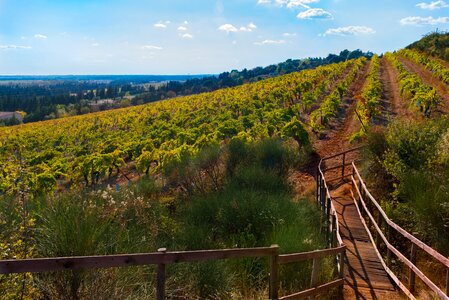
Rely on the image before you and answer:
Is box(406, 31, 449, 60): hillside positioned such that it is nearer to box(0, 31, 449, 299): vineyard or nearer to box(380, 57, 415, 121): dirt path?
box(380, 57, 415, 121): dirt path

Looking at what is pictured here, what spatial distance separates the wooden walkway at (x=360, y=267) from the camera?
6.82 m

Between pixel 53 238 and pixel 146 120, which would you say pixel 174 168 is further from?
pixel 146 120

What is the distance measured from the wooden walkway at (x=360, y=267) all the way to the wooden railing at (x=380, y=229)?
20cm

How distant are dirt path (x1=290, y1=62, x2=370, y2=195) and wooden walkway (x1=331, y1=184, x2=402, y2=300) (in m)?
5.33

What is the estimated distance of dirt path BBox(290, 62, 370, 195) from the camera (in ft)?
57.5

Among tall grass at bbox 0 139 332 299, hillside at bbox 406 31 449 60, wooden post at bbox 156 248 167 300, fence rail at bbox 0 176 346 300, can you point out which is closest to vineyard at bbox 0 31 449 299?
tall grass at bbox 0 139 332 299

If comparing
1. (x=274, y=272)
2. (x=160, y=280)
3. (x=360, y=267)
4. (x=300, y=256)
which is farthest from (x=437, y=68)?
(x=160, y=280)

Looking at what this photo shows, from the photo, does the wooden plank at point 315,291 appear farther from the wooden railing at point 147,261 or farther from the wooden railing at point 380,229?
the wooden railing at point 380,229

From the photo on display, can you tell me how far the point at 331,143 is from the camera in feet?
73.8

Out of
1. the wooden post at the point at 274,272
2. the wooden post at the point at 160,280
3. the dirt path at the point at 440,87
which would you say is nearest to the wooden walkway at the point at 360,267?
the wooden post at the point at 274,272

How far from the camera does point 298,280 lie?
6.76 metres

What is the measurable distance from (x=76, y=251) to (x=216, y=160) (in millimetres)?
10914

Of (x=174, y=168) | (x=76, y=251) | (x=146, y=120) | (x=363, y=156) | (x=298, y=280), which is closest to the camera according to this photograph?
(x=76, y=251)

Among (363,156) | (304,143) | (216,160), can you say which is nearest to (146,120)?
(304,143)
